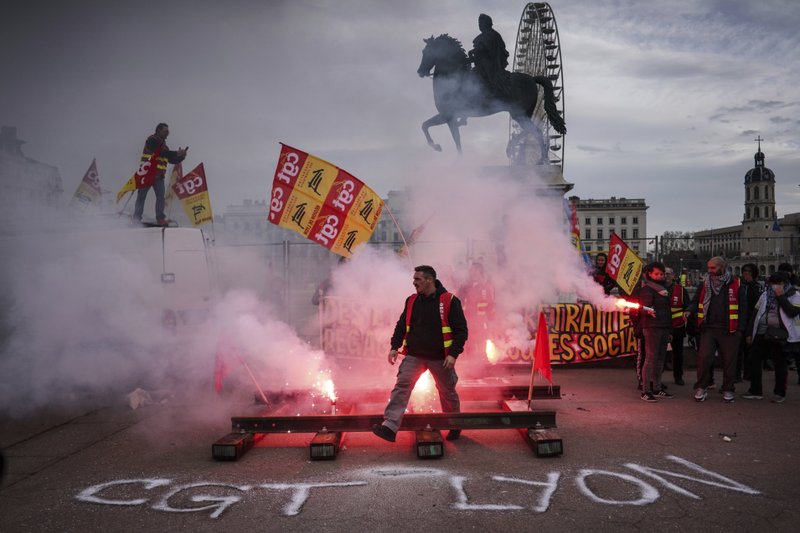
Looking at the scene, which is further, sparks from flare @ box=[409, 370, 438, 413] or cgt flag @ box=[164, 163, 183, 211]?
cgt flag @ box=[164, 163, 183, 211]

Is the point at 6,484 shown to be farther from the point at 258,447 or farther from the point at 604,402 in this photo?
the point at 604,402

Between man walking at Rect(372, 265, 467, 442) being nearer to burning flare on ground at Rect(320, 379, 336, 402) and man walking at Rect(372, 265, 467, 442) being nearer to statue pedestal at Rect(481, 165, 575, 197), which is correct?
burning flare on ground at Rect(320, 379, 336, 402)

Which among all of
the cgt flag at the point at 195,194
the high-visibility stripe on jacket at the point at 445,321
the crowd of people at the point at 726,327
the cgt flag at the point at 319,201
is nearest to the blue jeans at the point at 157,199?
the cgt flag at the point at 195,194

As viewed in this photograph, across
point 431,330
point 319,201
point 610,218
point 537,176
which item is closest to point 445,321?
point 431,330

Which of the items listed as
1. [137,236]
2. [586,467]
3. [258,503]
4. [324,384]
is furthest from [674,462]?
[137,236]

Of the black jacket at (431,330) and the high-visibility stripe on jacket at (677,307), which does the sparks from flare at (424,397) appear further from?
the high-visibility stripe on jacket at (677,307)

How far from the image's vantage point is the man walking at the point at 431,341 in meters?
5.31

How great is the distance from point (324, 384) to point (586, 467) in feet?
10.6

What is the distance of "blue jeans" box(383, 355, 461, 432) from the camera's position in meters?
5.15

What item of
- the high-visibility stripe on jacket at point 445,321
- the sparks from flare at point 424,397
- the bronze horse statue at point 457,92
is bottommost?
the sparks from flare at point 424,397

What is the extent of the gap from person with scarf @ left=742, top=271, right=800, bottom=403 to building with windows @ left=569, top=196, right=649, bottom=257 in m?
96.0

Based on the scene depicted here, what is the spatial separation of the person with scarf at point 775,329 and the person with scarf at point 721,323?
442mm

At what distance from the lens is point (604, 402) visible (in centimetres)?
716

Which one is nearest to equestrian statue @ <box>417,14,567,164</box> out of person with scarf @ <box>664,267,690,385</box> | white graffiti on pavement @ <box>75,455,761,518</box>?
person with scarf @ <box>664,267,690,385</box>
